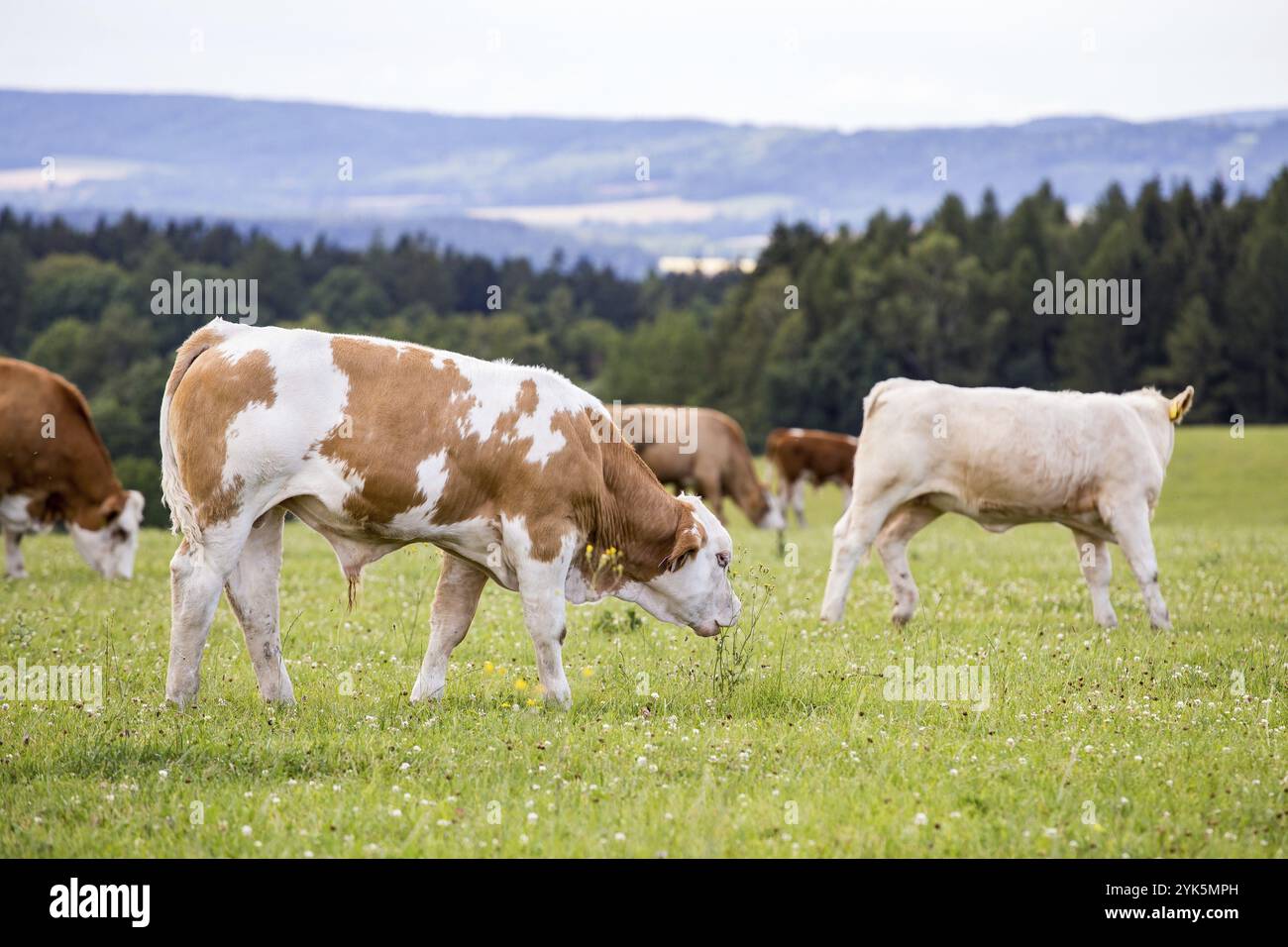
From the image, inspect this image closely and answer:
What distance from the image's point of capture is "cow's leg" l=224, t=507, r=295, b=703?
8.86 metres

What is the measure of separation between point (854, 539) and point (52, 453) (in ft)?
35.2

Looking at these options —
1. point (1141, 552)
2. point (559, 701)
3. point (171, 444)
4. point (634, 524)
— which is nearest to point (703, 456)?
point (1141, 552)

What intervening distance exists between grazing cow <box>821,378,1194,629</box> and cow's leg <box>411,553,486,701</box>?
4523 millimetres

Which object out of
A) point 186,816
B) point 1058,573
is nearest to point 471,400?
point 186,816

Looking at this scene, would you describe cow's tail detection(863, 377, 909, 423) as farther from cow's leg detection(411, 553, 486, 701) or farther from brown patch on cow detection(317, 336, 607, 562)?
cow's leg detection(411, 553, 486, 701)

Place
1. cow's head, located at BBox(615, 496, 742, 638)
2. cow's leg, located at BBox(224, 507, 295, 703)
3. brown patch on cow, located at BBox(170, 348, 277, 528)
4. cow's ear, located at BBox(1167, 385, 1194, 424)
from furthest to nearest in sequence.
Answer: cow's ear, located at BBox(1167, 385, 1194, 424) < cow's head, located at BBox(615, 496, 742, 638) < cow's leg, located at BBox(224, 507, 295, 703) < brown patch on cow, located at BBox(170, 348, 277, 528)

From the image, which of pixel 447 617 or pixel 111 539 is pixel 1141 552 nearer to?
pixel 447 617

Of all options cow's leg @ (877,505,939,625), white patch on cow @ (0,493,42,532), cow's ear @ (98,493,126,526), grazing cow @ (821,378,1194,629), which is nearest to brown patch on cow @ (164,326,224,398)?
grazing cow @ (821,378,1194,629)

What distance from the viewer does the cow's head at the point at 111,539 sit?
56.9 ft

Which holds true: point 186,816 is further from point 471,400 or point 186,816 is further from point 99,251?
point 99,251

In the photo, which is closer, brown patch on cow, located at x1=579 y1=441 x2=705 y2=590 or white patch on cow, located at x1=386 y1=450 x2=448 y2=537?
white patch on cow, located at x1=386 y1=450 x2=448 y2=537

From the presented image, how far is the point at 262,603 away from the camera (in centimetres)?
891

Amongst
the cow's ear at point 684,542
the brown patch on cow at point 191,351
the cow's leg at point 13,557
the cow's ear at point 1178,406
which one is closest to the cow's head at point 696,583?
the cow's ear at point 684,542
